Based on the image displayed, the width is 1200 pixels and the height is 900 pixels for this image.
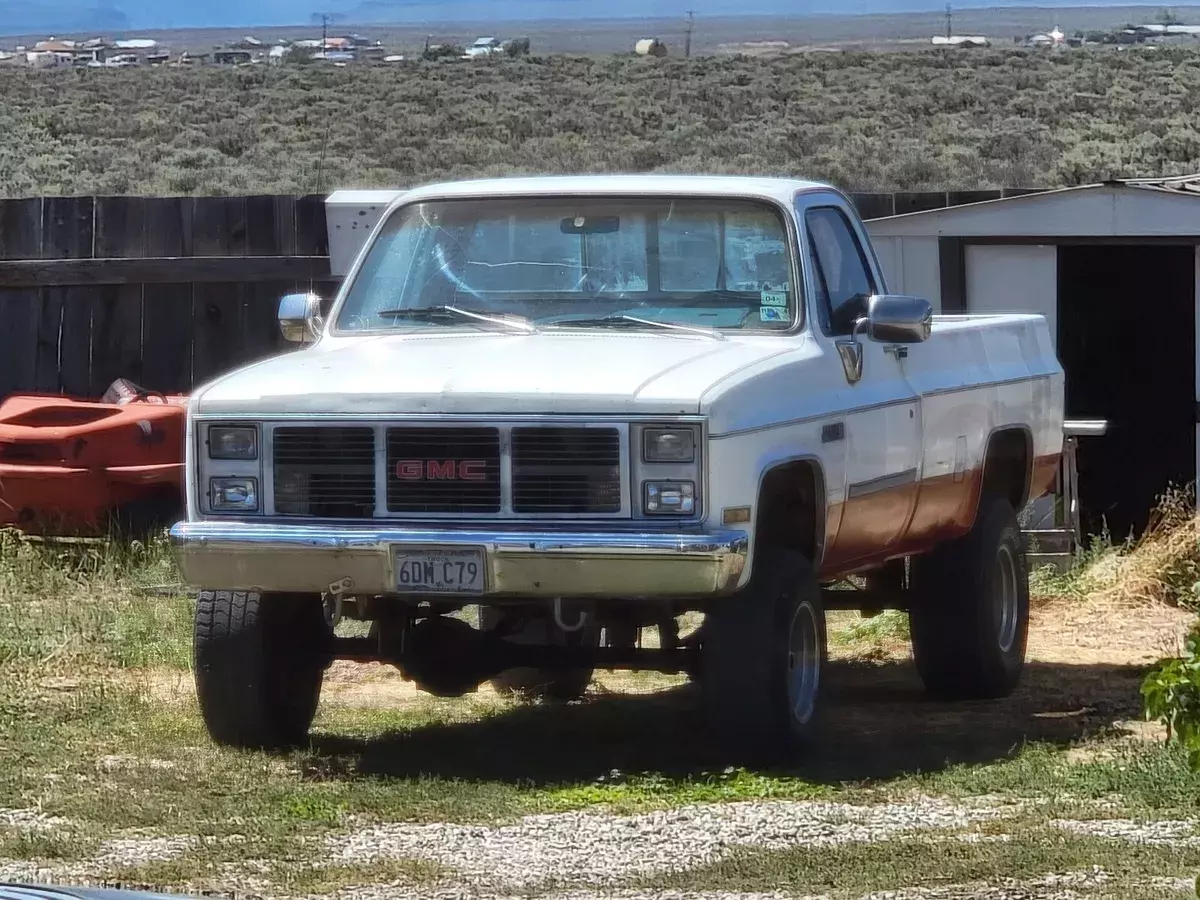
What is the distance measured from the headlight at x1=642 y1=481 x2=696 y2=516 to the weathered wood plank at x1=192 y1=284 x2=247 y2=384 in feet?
23.0

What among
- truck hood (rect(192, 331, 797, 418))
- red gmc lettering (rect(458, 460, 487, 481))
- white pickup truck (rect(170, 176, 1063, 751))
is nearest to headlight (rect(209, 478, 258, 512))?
white pickup truck (rect(170, 176, 1063, 751))

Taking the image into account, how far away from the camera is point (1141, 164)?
103ft

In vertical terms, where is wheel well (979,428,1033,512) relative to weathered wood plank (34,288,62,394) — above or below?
below

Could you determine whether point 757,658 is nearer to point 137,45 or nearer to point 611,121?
point 611,121

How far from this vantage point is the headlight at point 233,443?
715 cm

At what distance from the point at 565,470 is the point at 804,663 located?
1277 millimetres

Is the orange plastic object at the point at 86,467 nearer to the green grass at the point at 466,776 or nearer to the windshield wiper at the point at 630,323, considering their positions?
the green grass at the point at 466,776

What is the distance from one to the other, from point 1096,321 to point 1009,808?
9864 mm

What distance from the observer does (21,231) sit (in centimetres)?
1330

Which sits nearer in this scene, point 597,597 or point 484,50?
point 597,597

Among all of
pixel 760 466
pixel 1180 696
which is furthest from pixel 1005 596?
pixel 1180 696

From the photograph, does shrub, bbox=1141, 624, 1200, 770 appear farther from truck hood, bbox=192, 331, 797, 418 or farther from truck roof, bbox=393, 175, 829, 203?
truck roof, bbox=393, 175, 829, 203

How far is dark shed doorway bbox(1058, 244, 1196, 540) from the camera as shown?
15.5 metres

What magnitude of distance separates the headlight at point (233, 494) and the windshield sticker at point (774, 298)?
198cm
